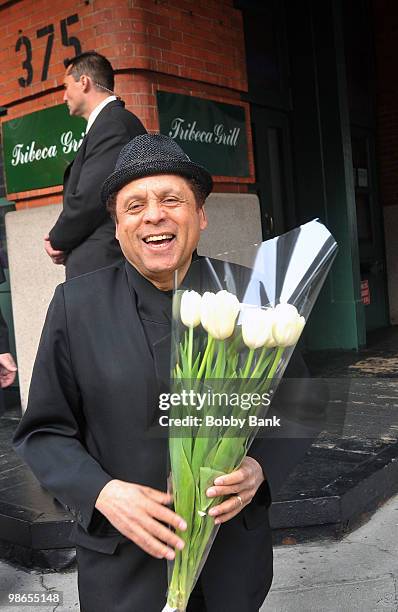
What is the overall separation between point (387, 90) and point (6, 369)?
812 centimetres

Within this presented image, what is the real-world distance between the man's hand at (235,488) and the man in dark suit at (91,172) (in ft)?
7.78

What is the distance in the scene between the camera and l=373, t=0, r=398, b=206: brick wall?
9.55m

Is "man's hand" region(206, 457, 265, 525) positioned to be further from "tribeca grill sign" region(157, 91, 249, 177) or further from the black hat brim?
"tribeca grill sign" region(157, 91, 249, 177)

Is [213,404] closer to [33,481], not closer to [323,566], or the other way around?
[323,566]

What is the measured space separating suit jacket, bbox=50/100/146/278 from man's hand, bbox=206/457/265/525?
93.5 inches

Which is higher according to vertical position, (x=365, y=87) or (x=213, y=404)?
(x=365, y=87)

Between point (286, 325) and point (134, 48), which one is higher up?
point (134, 48)

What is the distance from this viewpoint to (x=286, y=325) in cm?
135

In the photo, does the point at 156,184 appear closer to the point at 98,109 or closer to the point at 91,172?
the point at 91,172

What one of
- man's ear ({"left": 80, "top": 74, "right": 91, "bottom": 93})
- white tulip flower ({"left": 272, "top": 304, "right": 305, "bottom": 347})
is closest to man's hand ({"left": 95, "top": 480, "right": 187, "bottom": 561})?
white tulip flower ({"left": 272, "top": 304, "right": 305, "bottom": 347})

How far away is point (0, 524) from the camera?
3.80 metres

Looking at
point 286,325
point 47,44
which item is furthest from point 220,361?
point 47,44

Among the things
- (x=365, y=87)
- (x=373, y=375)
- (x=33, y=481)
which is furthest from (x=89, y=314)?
(x=365, y=87)

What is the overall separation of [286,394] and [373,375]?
5.25 metres
